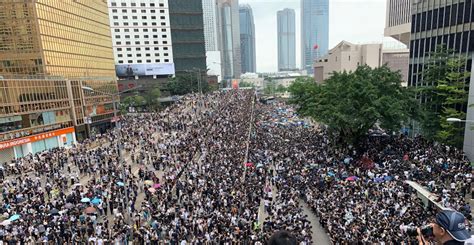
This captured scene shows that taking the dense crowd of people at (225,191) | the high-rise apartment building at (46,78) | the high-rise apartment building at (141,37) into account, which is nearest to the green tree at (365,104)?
the dense crowd of people at (225,191)

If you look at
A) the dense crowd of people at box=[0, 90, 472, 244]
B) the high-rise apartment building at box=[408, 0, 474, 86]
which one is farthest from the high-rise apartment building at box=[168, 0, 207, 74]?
the high-rise apartment building at box=[408, 0, 474, 86]

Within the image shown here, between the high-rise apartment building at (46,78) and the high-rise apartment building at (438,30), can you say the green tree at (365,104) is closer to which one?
the high-rise apartment building at (438,30)

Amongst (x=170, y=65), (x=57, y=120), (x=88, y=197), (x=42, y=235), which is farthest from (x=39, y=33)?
(x=170, y=65)

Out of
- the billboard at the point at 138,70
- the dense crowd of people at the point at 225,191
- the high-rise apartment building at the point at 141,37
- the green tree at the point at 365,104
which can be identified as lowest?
the dense crowd of people at the point at 225,191

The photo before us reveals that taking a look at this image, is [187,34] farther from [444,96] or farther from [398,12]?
[444,96]

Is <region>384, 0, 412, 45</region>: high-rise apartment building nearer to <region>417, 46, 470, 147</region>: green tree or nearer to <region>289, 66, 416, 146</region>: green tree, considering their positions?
<region>417, 46, 470, 147</region>: green tree

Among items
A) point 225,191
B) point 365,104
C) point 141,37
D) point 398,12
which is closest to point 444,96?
point 365,104

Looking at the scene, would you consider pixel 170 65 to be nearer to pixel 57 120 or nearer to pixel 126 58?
pixel 126 58
